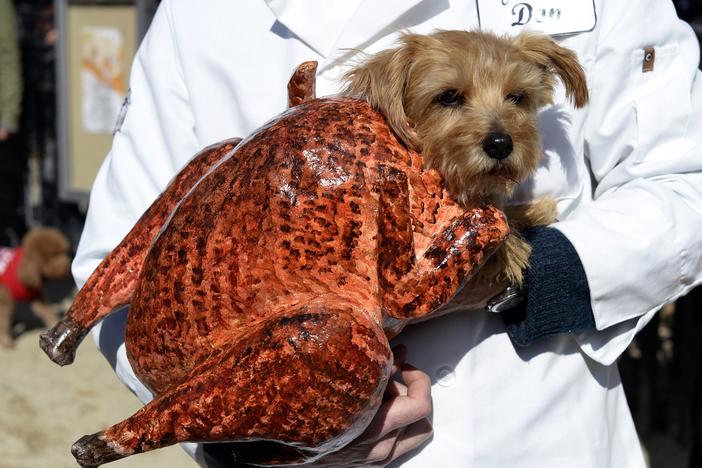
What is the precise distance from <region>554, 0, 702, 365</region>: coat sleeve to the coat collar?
410 mm

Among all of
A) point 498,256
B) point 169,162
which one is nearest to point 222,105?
point 169,162

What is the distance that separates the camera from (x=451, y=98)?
4.79 ft

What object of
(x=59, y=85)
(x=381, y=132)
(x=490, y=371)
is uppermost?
(x=381, y=132)

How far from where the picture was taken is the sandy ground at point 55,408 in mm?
4797

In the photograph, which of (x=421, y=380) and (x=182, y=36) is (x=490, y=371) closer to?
(x=421, y=380)

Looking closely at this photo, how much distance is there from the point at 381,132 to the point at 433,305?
0.29 meters

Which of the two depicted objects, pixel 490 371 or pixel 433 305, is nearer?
pixel 433 305

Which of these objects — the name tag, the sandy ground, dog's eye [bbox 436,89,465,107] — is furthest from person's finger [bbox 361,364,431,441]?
the sandy ground

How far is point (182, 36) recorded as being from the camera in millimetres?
1845

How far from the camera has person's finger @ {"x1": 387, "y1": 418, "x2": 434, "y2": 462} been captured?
1562 millimetres

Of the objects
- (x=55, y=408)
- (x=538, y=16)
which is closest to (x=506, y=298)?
(x=538, y=16)

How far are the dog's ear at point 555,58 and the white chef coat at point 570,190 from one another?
0.12m

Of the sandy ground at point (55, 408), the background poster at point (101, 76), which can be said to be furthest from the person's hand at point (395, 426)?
the background poster at point (101, 76)

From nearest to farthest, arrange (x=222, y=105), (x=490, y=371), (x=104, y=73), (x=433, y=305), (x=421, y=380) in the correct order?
1. (x=433, y=305)
2. (x=421, y=380)
3. (x=490, y=371)
4. (x=222, y=105)
5. (x=104, y=73)
